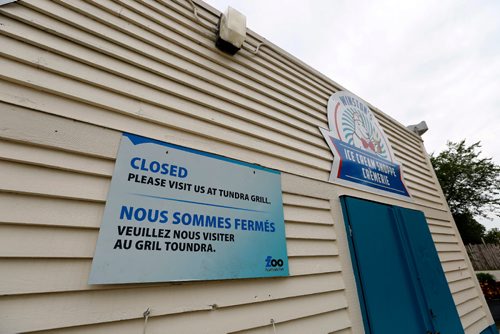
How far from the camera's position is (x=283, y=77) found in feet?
9.02

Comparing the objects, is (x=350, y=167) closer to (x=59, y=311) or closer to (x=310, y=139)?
(x=310, y=139)

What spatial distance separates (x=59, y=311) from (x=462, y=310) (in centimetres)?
475

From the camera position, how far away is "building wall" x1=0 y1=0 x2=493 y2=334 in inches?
42.3

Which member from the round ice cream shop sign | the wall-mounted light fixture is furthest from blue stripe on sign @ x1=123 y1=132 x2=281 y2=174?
the wall-mounted light fixture

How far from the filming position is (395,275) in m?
2.36

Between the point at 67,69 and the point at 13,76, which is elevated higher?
the point at 67,69

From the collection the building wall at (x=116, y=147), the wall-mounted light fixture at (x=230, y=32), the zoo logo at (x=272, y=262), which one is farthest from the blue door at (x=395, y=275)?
the wall-mounted light fixture at (x=230, y=32)

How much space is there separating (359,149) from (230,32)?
2.27 m

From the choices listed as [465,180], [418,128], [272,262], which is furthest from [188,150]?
[465,180]

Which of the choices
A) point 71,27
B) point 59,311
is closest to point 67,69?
point 71,27

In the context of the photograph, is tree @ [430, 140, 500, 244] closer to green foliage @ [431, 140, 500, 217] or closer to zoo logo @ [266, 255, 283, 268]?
green foliage @ [431, 140, 500, 217]

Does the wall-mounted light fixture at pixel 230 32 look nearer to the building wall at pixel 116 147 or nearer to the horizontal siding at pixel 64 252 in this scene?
the building wall at pixel 116 147

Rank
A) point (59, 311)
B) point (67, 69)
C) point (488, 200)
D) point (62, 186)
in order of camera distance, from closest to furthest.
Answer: point (59, 311)
point (62, 186)
point (67, 69)
point (488, 200)

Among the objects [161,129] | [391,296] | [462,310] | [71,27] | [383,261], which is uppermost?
[71,27]
